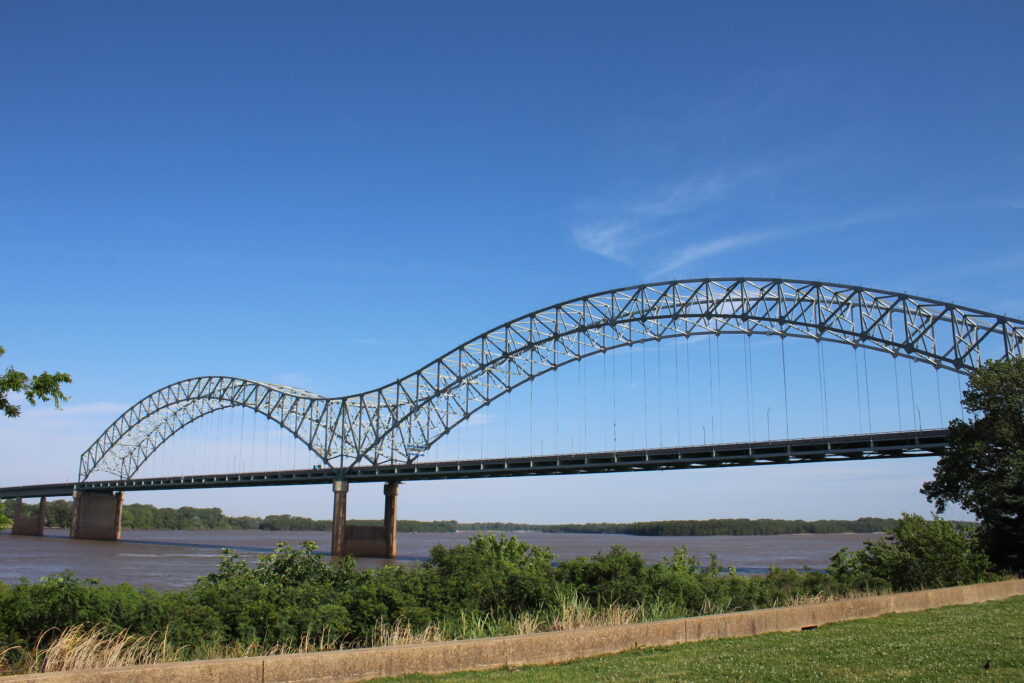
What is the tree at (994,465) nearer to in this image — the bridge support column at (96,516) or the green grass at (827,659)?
the green grass at (827,659)

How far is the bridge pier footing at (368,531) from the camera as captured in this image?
259 ft

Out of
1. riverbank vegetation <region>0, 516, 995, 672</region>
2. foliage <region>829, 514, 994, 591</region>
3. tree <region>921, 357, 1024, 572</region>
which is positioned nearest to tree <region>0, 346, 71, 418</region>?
riverbank vegetation <region>0, 516, 995, 672</region>

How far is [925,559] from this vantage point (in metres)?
22.2

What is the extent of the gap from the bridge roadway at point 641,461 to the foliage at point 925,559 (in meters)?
20.8

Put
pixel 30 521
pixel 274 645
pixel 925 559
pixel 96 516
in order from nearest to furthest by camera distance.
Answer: pixel 274 645, pixel 925 559, pixel 96 516, pixel 30 521

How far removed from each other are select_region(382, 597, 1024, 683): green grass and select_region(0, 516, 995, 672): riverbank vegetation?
2.57 meters

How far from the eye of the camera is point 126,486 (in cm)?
10975

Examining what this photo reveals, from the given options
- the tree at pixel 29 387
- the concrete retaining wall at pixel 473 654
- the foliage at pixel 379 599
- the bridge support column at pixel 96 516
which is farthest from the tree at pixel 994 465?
the bridge support column at pixel 96 516

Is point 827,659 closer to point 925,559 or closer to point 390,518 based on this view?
point 925,559

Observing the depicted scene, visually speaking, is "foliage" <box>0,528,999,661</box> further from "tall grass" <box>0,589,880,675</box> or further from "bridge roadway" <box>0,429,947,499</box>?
"bridge roadway" <box>0,429,947,499</box>

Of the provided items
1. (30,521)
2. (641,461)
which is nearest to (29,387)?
(641,461)

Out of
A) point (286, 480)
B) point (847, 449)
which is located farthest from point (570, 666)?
point (286, 480)

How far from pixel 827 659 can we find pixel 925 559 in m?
14.4

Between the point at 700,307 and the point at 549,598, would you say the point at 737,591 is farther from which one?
the point at 700,307
